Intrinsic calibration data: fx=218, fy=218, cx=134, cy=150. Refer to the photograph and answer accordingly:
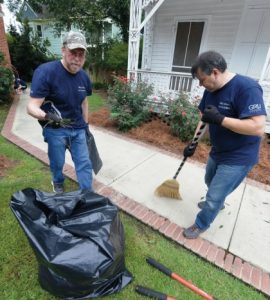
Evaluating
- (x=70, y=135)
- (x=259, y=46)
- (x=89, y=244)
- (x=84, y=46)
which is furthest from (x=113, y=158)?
(x=259, y=46)

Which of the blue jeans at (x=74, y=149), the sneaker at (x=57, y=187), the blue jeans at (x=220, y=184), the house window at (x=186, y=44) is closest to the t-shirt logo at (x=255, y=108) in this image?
the blue jeans at (x=220, y=184)

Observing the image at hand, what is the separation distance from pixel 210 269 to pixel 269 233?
0.92 metres

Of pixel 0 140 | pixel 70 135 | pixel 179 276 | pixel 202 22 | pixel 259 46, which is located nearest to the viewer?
pixel 179 276

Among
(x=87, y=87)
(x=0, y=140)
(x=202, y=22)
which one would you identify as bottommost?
(x=0, y=140)

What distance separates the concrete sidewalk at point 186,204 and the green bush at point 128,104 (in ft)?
2.64

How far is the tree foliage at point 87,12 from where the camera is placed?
8406 millimetres

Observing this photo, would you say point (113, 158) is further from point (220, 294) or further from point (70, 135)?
point (220, 294)

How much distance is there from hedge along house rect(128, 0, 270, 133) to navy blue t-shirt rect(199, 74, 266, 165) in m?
3.88

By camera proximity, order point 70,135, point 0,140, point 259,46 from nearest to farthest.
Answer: point 70,135 → point 0,140 → point 259,46

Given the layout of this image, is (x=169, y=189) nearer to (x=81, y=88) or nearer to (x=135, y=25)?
(x=81, y=88)

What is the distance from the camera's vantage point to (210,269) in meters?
1.93

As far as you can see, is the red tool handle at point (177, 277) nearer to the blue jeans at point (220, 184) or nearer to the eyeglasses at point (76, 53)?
the blue jeans at point (220, 184)

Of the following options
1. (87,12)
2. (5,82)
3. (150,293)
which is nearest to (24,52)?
(87,12)

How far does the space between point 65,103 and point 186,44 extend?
6028 mm
